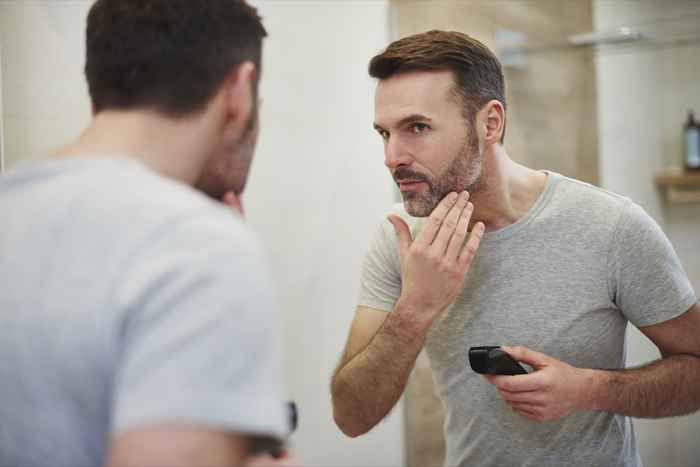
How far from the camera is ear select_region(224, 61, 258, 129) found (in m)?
0.60

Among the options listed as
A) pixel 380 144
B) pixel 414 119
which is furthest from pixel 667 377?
pixel 380 144

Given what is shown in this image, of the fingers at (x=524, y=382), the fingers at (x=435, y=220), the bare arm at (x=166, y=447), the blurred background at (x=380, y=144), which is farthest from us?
the blurred background at (x=380, y=144)

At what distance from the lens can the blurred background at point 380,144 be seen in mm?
1727

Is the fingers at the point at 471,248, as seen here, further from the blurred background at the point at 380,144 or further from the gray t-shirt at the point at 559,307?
the blurred background at the point at 380,144

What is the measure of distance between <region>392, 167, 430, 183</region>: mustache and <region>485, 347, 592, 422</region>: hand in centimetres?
32

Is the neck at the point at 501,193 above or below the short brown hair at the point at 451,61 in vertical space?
below

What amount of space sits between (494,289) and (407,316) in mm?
172

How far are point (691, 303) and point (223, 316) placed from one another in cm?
91

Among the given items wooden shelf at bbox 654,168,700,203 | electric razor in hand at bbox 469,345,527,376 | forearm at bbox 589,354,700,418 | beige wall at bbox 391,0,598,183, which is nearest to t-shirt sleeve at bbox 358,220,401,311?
electric razor in hand at bbox 469,345,527,376

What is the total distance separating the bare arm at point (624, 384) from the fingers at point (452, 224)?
7.7 inches

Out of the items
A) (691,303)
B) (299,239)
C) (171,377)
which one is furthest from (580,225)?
(171,377)

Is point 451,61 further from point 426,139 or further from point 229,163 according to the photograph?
point 229,163

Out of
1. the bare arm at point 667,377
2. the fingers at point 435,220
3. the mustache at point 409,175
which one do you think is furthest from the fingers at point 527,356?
the mustache at point 409,175

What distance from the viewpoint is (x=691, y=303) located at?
111cm
